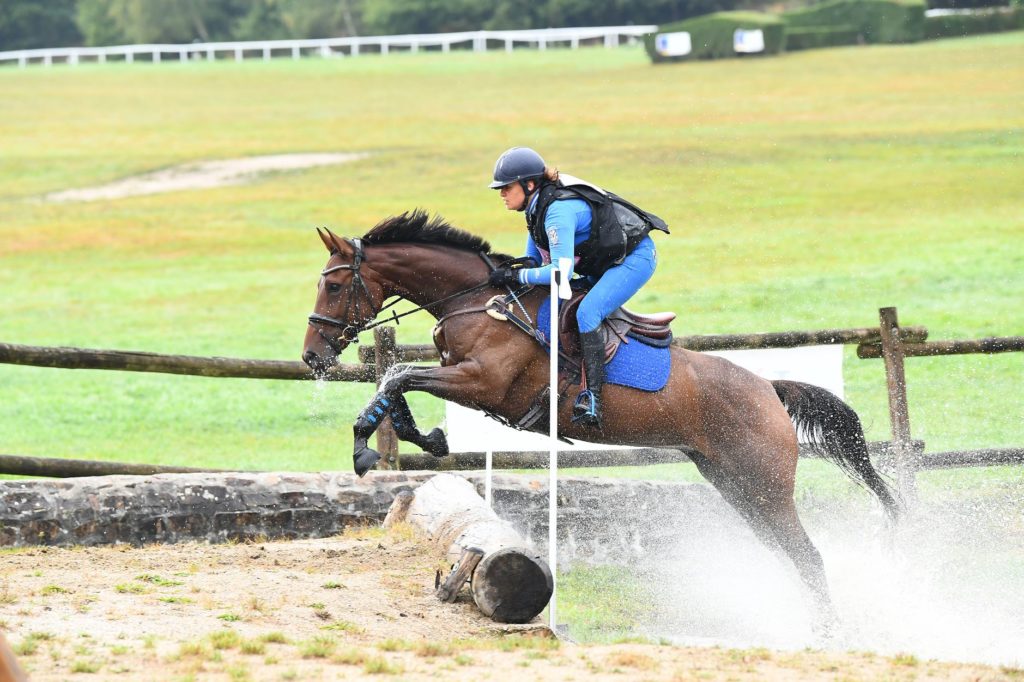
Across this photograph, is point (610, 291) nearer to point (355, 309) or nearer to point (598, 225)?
point (598, 225)

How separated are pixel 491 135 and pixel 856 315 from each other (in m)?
19.2

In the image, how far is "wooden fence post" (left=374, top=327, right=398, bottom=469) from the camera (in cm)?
964

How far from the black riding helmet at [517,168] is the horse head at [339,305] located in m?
0.91

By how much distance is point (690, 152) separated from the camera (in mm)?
32312

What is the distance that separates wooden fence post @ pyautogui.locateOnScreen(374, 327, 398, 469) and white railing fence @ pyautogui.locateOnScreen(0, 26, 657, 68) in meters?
46.7

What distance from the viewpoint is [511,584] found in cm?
696

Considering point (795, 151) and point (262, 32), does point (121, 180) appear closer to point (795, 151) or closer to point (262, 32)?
point (795, 151)

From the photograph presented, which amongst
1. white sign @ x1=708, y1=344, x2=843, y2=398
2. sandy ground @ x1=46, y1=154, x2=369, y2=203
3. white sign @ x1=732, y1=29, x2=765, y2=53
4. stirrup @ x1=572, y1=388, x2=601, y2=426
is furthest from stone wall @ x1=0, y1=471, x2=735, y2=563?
white sign @ x1=732, y1=29, x2=765, y2=53

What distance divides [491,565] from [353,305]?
5.74ft

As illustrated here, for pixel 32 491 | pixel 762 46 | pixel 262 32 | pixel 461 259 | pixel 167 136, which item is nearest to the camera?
pixel 461 259

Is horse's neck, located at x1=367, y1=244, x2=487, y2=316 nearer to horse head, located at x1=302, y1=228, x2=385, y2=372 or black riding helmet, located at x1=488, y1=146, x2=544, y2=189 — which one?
horse head, located at x1=302, y1=228, x2=385, y2=372

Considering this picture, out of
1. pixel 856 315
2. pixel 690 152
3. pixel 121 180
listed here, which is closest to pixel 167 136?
pixel 121 180

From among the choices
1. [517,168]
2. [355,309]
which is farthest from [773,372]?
[355,309]

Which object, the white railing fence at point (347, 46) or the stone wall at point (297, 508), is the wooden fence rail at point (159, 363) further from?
the white railing fence at point (347, 46)
